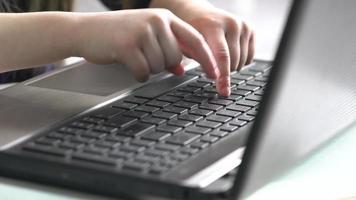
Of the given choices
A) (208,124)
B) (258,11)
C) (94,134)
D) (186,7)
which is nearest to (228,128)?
(208,124)

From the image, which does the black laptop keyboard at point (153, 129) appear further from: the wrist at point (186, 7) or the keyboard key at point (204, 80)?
the wrist at point (186, 7)

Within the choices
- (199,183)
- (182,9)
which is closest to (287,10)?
(199,183)

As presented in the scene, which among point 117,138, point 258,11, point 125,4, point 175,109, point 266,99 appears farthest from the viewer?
point 258,11

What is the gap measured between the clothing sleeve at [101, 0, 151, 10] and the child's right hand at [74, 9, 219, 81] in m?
0.38

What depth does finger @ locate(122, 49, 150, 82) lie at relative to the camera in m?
0.75

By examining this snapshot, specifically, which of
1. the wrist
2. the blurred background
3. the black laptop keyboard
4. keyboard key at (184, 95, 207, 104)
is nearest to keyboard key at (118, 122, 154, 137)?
the black laptop keyboard

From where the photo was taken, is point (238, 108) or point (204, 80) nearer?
point (238, 108)

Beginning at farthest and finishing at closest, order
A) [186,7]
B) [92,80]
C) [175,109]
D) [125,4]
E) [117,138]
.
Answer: [125,4]
[186,7]
[92,80]
[175,109]
[117,138]

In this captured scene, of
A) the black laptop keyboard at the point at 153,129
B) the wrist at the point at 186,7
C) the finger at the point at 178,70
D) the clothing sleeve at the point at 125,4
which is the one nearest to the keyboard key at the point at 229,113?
the black laptop keyboard at the point at 153,129

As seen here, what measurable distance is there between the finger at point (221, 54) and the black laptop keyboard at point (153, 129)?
0.04 feet

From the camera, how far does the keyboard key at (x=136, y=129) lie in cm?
63

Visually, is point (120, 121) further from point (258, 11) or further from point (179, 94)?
point (258, 11)

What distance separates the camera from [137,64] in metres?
0.75

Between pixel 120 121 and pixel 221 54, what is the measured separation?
7.2 inches
